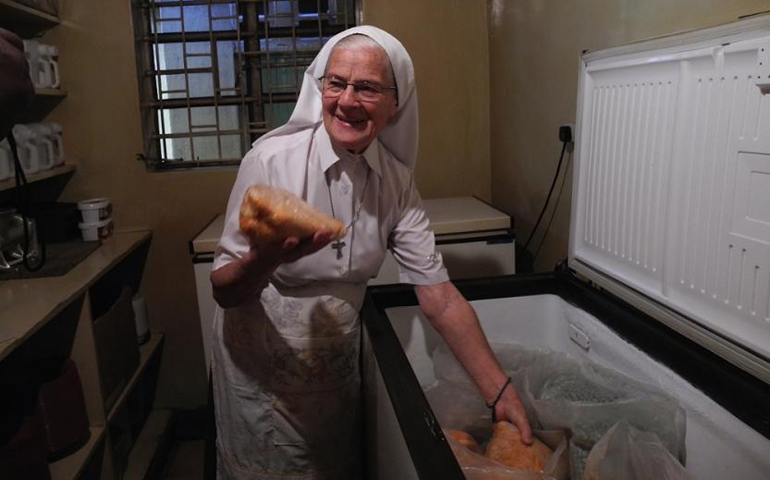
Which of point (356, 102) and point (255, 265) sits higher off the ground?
point (356, 102)

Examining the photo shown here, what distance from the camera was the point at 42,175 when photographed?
1.98 meters

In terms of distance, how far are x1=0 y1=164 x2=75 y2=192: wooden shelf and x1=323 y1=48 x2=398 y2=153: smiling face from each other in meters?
1.10

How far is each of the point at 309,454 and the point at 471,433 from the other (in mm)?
405

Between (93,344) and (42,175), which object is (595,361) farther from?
(42,175)

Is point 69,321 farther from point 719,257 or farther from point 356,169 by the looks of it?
point 719,257

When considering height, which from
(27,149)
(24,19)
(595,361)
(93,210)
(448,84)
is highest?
(24,19)

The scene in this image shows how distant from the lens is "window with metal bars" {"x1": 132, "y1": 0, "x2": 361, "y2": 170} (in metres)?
2.29

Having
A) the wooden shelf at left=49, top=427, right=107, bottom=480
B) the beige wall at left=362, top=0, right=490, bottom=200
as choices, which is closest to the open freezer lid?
the beige wall at left=362, top=0, right=490, bottom=200

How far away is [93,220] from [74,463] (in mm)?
857

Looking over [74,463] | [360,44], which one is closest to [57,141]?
[74,463]

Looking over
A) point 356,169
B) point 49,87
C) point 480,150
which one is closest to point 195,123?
point 49,87

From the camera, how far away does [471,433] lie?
Result: 125 centimetres

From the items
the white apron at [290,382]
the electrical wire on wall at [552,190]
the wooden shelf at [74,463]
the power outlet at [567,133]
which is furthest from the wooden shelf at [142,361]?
the power outlet at [567,133]

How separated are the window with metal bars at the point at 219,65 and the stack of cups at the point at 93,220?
27 centimetres
